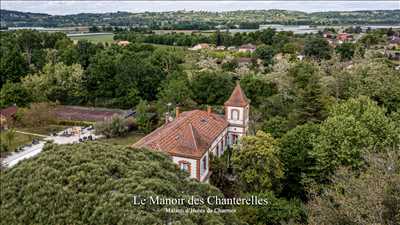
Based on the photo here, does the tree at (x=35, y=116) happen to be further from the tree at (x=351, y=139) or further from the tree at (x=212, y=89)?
the tree at (x=351, y=139)

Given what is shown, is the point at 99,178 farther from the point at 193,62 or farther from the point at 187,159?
the point at 193,62

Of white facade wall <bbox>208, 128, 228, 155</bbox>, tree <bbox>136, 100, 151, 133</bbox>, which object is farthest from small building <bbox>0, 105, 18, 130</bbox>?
white facade wall <bbox>208, 128, 228, 155</bbox>

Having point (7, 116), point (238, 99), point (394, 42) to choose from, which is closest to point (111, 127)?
point (7, 116)

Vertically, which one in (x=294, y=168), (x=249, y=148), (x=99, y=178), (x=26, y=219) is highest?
(x=99, y=178)

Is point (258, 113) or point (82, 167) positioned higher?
point (82, 167)

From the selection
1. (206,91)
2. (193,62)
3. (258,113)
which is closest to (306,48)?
(193,62)

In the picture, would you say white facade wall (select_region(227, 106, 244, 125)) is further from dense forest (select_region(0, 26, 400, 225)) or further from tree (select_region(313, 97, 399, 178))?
tree (select_region(313, 97, 399, 178))
